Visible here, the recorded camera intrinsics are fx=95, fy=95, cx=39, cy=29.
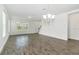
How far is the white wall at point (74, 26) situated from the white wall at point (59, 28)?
0.42 m

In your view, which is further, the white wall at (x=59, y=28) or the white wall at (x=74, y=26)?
the white wall at (x=59, y=28)

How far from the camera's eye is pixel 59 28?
19.9 ft

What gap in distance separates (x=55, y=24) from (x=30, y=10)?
91.0 inches

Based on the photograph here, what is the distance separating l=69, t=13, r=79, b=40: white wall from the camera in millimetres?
5506

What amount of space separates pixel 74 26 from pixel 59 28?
905mm

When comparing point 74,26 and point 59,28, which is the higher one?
point 74,26

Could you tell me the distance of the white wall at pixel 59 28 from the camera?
565 cm

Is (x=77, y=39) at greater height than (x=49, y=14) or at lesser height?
lesser

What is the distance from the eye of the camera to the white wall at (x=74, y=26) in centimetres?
551

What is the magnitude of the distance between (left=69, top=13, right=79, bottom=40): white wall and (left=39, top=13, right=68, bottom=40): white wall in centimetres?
42

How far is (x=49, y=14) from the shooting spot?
4.47 m
